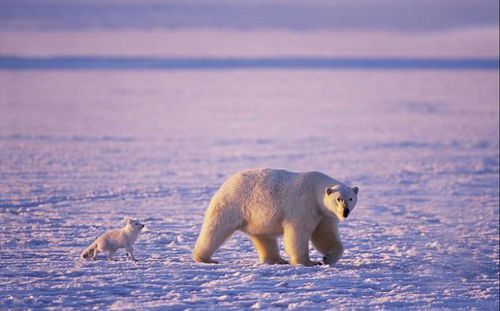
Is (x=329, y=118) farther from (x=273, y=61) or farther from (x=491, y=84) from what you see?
(x=273, y=61)

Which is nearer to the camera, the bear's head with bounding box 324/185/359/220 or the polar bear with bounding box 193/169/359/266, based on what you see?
the bear's head with bounding box 324/185/359/220

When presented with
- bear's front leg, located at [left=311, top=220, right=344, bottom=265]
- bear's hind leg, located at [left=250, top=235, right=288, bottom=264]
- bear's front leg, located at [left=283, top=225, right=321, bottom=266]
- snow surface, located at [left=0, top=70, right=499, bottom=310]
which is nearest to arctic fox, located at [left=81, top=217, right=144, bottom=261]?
snow surface, located at [left=0, top=70, right=499, bottom=310]

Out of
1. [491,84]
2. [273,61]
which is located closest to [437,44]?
[273,61]

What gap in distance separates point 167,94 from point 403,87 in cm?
1019

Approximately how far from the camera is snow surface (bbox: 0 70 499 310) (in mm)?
5719

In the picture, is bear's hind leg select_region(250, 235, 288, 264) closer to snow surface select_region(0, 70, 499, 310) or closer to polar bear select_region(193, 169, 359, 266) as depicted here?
polar bear select_region(193, 169, 359, 266)

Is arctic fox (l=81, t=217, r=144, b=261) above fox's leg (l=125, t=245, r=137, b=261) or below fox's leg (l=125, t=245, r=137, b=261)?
above

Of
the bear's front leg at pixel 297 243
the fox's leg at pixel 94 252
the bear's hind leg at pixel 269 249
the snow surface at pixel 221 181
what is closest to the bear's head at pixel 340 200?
the bear's front leg at pixel 297 243

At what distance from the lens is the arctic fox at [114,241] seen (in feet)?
21.1

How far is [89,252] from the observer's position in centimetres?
650

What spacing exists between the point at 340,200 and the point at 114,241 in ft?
6.13

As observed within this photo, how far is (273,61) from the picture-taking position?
6397 cm

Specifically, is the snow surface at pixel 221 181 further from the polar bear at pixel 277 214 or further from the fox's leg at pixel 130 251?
the polar bear at pixel 277 214

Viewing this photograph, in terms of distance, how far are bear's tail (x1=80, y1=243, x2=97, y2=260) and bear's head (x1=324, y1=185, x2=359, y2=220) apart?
1.92m
